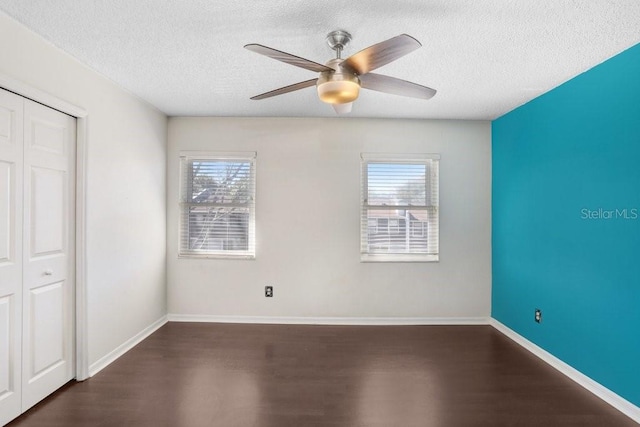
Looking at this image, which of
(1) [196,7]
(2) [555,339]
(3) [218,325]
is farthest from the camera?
(3) [218,325]

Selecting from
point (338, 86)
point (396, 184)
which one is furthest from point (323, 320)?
point (338, 86)

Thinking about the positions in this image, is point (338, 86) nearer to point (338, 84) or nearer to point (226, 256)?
point (338, 84)

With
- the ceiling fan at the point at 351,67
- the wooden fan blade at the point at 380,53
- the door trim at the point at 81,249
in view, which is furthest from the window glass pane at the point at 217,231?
the wooden fan blade at the point at 380,53

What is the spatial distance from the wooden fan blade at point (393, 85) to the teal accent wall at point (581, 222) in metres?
1.35

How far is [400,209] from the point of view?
378 cm

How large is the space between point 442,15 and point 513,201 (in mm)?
2282

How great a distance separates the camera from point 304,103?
10.7ft

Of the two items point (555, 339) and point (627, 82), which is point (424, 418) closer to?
point (555, 339)

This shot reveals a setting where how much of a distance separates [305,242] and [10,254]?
251 centimetres

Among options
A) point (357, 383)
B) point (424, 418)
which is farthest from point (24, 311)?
point (424, 418)

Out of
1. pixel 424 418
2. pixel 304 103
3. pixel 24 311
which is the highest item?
pixel 304 103

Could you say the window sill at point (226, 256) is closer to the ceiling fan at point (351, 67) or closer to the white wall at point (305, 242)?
the white wall at point (305, 242)

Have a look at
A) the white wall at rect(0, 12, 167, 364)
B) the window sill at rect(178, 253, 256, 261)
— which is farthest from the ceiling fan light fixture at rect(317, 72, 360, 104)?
the window sill at rect(178, 253, 256, 261)

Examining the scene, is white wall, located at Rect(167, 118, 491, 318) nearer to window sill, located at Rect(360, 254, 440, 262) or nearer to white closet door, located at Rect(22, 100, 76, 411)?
window sill, located at Rect(360, 254, 440, 262)
